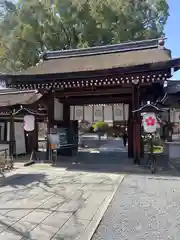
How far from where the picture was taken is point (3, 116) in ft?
44.1

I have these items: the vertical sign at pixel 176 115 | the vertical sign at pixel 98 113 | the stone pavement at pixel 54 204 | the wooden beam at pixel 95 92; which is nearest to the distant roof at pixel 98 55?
the wooden beam at pixel 95 92

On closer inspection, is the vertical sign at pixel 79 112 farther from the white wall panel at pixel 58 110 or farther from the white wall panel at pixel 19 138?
the white wall panel at pixel 19 138

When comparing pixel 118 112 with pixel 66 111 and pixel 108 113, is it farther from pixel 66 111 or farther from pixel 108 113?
pixel 66 111

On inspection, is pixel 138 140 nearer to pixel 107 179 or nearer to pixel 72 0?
pixel 107 179

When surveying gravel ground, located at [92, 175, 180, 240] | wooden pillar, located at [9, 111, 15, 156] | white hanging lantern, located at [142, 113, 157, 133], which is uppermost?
white hanging lantern, located at [142, 113, 157, 133]

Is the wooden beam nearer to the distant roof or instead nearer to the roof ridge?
the distant roof

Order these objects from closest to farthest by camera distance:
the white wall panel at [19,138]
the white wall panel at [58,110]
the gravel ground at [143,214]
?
the gravel ground at [143,214], the white wall panel at [58,110], the white wall panel at [19,138]

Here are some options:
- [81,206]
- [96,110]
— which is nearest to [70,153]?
[96,110]

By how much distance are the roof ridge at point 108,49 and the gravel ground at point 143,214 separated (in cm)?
841

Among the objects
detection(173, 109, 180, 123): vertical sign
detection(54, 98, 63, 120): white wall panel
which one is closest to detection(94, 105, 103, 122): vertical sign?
detection(54, 98, 63, 120): white wall panel

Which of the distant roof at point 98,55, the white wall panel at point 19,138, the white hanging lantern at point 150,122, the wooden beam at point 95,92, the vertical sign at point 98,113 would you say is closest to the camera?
the white hanging lantern at point 150,122

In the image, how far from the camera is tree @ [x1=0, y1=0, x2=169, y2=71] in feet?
66.8

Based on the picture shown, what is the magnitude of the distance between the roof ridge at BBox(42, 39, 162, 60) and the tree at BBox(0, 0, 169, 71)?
6.81 meters

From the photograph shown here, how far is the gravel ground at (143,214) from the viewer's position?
384 cm
